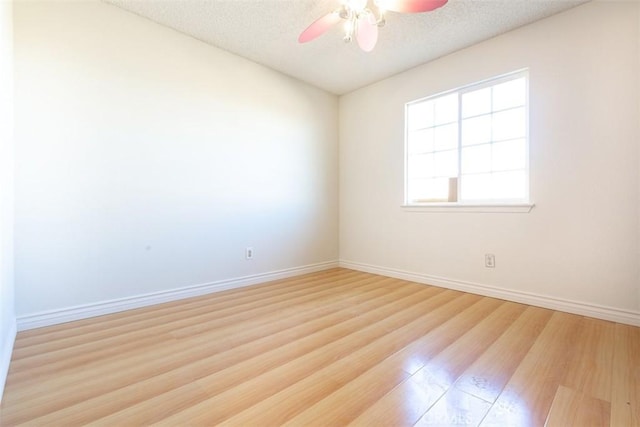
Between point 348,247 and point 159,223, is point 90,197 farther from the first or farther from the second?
point 348,247

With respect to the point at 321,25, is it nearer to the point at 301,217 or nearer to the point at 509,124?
the point at 509,124

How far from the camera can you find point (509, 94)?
101 inches

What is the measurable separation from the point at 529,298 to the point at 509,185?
3.25 feet

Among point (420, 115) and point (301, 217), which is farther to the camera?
point (301, 217)

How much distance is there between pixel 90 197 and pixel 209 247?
100 centimetres

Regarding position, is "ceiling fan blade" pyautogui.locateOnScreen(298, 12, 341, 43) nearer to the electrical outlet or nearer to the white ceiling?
the white ceiling

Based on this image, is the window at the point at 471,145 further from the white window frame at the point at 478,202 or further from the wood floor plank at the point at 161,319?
the wood floor plank at the point at 161,319

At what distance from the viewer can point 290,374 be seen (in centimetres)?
135

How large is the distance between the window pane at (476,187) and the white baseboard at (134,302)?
82.9 inches

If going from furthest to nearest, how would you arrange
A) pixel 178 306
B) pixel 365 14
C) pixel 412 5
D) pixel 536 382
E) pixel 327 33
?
pixel 327 33, pixel 178 306, pixel 365 14, pixel 412 5, pixel 536 382

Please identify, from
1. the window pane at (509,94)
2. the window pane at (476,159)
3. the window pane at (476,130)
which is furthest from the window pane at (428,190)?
the window pane at (509,94)

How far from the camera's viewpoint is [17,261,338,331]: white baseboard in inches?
74.8

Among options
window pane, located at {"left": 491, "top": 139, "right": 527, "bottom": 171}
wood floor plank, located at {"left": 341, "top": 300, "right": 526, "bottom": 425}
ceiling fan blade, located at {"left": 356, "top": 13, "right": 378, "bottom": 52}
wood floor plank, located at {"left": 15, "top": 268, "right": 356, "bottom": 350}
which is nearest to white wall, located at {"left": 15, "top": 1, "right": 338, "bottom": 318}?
wood floor plank, located at {"left": 15, "top": 268, "right": 356, "bottom": 350}

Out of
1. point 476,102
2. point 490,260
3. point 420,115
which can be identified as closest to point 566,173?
point 490,260
